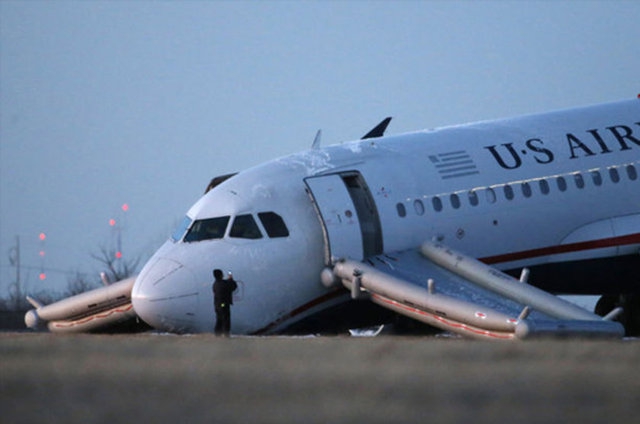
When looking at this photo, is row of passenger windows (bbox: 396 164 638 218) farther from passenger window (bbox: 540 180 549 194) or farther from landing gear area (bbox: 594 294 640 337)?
landing gear area (bbox: 594 294 640 337)

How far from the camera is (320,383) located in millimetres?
13609

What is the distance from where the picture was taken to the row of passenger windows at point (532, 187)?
2781 cm

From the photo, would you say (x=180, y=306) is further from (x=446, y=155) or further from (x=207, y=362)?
(x=207, y=362)

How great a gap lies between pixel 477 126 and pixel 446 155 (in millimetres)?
2032

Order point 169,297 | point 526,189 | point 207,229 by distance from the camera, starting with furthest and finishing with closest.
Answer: point 526,189 < point 207,229 < point 169,297

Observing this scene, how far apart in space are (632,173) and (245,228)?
29.0 ft

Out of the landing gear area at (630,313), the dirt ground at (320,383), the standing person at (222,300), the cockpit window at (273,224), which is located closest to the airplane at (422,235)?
the cockpit window at (273,224)

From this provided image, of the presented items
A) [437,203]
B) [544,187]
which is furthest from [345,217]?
[544,187]

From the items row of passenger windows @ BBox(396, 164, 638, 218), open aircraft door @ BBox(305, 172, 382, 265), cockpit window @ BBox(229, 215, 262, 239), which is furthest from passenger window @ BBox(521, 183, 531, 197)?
cockpit window @ BBox(229, 215, 262, 239)

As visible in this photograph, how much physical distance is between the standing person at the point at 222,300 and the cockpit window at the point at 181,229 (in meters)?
1.79

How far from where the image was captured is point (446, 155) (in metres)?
28.7

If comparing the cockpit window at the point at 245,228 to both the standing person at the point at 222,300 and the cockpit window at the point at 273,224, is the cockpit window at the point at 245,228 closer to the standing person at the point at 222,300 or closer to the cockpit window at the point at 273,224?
the cockpit window at the point at 273,224

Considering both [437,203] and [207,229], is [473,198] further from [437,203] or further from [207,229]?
[207,229]

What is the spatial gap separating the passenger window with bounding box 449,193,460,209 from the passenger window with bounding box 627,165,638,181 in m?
4.26
